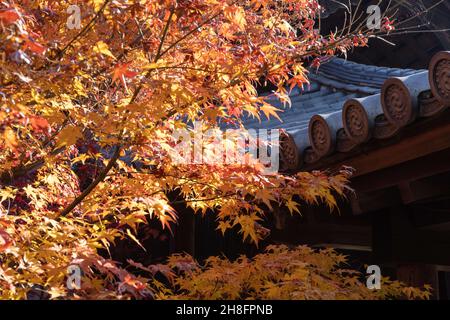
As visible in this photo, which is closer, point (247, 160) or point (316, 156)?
point (247, 160)

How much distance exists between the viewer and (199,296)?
11.8 feet

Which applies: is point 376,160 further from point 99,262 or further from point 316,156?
point 99,262

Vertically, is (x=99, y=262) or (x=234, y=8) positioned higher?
(x=234, y=8)

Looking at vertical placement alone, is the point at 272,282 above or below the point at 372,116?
below

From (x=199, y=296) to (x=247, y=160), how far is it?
826 millimetres

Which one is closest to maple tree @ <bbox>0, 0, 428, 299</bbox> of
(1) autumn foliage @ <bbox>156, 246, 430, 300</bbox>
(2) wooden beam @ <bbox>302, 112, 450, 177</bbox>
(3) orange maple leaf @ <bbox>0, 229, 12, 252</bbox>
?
(3) orange maple leaf @ <bbox>0, 229, 12, 252</bbox>

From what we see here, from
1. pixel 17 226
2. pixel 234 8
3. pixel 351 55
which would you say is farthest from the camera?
pixel 351 55

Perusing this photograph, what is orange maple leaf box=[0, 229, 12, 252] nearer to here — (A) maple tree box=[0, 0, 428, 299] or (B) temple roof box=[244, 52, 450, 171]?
(A) maple tree box=[0, 0, 428, 299]

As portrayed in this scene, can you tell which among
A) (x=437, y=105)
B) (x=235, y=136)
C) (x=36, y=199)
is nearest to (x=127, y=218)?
(x=235, y=136)
